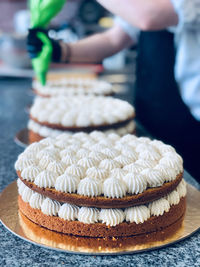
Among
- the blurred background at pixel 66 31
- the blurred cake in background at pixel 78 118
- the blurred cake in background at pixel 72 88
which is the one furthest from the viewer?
the blurred background at pixel 66 31

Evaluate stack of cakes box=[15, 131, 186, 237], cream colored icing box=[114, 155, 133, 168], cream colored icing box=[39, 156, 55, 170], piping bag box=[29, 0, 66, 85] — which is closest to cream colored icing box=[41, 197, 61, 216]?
stack of cakes box=[15, 131, 186, 237]

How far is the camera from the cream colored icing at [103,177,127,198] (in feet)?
2.75

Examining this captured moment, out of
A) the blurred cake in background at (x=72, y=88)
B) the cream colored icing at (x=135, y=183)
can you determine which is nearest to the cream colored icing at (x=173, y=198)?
the cream colored icing at (x=135, y=183)

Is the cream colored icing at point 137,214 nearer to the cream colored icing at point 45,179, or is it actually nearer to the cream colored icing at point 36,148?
the cream colored icing at point 45,179

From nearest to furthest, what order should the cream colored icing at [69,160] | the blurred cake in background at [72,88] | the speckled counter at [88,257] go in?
the speckled counter at [88,257]
the cream colored icing at [69,160]
the blurred cake in background at [72,88]

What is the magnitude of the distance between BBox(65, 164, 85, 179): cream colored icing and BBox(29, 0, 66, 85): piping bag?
852 mm

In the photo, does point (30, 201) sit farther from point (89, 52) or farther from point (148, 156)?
point (89, 52)

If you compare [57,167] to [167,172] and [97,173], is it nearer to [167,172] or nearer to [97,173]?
[97,173]

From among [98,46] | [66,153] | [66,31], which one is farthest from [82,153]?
[66,31]

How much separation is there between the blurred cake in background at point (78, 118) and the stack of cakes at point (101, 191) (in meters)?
0.45

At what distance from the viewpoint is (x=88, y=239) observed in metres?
0.86

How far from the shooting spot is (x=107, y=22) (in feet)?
18.3

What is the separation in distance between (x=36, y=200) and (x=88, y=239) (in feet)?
0.56

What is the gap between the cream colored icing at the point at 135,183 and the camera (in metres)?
0.85
